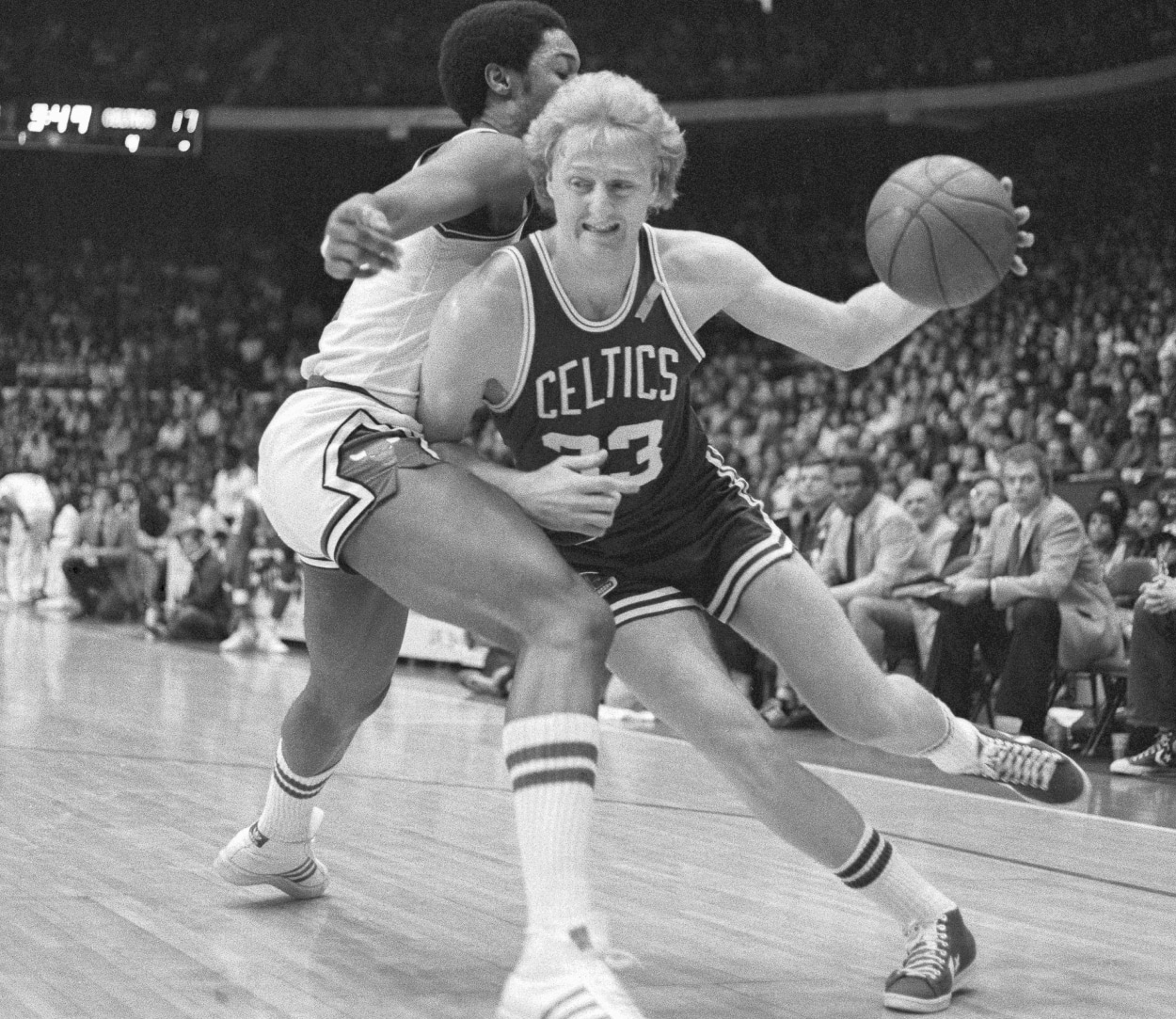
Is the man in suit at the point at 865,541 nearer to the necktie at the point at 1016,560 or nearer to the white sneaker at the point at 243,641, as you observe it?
the necktie at the point at 1016,560

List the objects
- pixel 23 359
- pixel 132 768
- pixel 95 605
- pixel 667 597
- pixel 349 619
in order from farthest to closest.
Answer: pixel 23 359 < pixel 95 605 < pixel 132 768 < pixel 349 619 < pixel 667 597

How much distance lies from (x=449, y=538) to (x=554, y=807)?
511mm

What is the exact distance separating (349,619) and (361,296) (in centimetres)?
67

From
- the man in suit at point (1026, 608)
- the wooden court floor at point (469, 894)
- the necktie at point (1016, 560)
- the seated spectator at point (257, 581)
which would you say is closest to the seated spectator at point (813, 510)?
the man in suit at point (1026, 608)

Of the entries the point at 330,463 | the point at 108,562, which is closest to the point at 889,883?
the point at 330,463

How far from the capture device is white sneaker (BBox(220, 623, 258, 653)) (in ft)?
40.6

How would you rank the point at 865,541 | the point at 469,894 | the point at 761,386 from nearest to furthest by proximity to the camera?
the point at 469,894
the point at 865,541
the point at 761,386

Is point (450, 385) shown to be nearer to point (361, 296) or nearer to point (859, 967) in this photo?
point (361, 296)

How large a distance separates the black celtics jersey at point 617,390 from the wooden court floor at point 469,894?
91cm

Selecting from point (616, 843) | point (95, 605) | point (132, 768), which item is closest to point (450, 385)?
point (616, 843)

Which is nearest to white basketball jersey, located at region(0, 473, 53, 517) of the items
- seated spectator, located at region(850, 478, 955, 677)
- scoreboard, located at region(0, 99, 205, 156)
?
scoreboard, located at region(0, 99, 205, 156)

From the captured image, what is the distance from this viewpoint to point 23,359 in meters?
23.3

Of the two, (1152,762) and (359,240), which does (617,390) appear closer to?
(359,240)

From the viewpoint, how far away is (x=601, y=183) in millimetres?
2959
